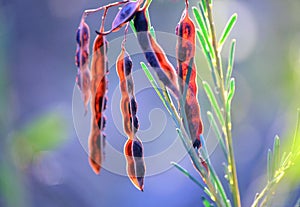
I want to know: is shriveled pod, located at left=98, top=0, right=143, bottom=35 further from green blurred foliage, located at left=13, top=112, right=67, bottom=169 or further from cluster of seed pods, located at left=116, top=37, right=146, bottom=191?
green blurred foliage, located at left=13, top=112, right=67, bottom=169

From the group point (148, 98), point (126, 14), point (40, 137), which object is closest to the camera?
point (126, 14)

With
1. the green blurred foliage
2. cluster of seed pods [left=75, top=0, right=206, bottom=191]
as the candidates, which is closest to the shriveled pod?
cluster of seed pods [left=75, top=0, right=206, bottom=191]

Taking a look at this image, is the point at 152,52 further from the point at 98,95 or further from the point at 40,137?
the point at 40,137

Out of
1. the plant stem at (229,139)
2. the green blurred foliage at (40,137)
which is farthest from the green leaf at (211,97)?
the green blurred foliage at (40,137)

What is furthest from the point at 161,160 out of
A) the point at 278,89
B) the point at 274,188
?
the point at 274,188

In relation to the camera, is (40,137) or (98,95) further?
(40,137)

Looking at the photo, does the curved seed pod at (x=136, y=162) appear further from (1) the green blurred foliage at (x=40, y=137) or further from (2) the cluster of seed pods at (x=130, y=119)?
(1) the green blurred foliage at (x=40, y=137)

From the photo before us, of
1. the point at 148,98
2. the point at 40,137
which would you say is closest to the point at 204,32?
the point at 40,137
